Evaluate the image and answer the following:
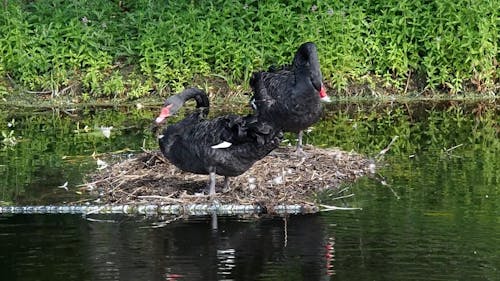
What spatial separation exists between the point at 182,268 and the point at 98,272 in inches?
22.6

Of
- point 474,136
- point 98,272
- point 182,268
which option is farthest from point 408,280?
point 474,136

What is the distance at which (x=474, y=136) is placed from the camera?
12906 millimetres

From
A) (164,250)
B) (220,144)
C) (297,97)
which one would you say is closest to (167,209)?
(220,144)

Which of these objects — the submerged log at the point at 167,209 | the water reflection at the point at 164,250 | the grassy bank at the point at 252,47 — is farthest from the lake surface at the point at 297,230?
Answer: the grassy bank at the point at 252,47

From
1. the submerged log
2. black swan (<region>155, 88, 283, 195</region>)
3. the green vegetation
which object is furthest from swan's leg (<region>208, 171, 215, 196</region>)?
the green vegetation

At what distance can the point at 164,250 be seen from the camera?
8305 millimetres

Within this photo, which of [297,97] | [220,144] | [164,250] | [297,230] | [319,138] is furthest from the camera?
[319,138]

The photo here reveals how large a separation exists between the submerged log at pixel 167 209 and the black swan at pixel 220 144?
26 centimetres

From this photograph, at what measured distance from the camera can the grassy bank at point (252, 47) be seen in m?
16.0

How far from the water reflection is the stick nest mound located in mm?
527

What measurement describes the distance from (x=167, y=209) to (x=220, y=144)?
A: 0.71m

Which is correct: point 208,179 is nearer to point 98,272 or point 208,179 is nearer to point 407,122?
point 98,272

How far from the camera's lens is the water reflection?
7715 mm

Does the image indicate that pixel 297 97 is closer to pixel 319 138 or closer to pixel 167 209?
pixel 319 138
